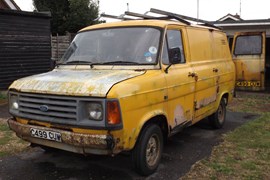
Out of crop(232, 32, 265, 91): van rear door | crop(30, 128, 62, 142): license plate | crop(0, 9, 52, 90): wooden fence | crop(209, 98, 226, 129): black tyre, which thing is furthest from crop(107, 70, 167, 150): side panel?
crop(232, 32, 265, 91): van rear door

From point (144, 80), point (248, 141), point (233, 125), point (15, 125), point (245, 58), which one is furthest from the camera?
point (245, 58)

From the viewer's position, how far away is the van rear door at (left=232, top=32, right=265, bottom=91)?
12.6m

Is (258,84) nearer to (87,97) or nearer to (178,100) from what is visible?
(178,100)

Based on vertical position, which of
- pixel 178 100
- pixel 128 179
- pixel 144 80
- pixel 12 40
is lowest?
pixel 128 179

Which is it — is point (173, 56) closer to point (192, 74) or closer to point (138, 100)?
point (192, 74)

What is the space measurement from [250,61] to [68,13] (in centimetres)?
1851

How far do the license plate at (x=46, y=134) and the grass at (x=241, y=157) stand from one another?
184 centimetres

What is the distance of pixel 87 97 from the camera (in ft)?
13.0

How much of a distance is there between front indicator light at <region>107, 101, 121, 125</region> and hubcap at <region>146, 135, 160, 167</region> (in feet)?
2.96

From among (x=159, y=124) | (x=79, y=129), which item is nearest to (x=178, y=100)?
(x=159, y=124)

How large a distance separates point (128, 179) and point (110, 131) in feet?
3.35

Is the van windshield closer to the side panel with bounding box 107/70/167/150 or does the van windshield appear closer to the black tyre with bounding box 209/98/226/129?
the side panel with bounding box 107/70/167/150

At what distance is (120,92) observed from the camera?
396cm

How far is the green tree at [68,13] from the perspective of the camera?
26.8 meters
